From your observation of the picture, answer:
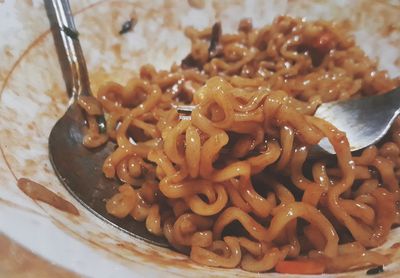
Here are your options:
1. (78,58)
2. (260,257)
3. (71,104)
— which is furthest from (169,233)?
(78,58)

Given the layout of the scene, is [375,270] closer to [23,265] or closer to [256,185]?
[256,185]

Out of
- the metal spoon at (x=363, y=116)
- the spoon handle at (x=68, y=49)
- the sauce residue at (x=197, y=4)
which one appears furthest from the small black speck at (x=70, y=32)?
the metal spoon at (x=363, y=116)

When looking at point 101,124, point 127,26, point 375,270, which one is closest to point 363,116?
point 375,270

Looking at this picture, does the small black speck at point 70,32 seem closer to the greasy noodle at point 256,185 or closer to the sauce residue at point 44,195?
the greasy noodle at point 256,185

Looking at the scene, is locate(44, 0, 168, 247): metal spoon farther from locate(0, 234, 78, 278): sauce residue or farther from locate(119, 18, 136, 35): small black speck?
locate(0, 234, 78, 278): sauce residue

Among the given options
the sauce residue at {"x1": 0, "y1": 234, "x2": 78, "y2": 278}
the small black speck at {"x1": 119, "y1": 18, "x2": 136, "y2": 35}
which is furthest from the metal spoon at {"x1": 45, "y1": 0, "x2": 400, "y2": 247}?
the sauce residue at {"x1": 0, "y1": 234, "x2": 78, "y2": 278}

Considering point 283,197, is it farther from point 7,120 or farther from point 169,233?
point 7,120
